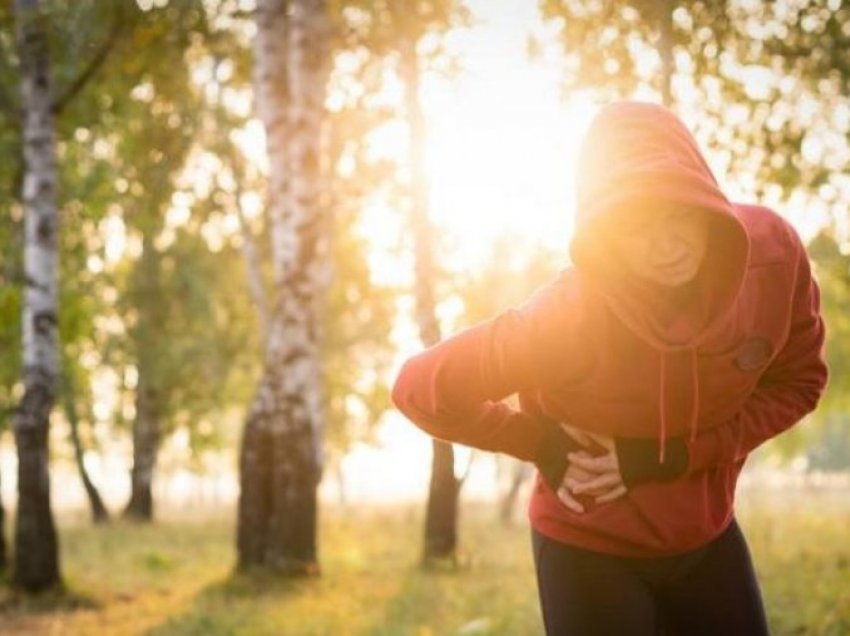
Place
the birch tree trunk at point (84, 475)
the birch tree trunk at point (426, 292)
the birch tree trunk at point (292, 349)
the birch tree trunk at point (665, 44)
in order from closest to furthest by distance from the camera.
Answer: the birch tree trunk at point (665, 44)
the birch tree trunk at point (292, 349)
the birch tree trunk at point (426, 292)
the birch tree trunk at point (84, 475)

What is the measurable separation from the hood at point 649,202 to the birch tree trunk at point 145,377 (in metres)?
27.7

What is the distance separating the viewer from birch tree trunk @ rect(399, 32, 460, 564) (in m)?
14.7

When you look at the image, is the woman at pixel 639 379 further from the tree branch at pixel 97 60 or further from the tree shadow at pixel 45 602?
the tree branch at pixel 97 60

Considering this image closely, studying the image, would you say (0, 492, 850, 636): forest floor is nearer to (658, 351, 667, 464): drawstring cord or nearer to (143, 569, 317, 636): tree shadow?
(143, 569, 317, 636): tree shadow

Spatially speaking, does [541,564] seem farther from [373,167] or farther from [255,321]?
[255,321]

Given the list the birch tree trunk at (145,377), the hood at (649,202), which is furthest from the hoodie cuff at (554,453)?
the birch tree trunk at (145,377)

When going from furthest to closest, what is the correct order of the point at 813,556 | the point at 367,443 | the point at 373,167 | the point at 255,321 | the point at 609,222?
the point at 367,443
the point at 255,321
the point at 373,167
the point at 813,556
the point at 609,222

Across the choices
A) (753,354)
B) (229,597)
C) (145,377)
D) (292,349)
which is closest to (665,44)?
(753,354)

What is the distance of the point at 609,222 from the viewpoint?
126 inches

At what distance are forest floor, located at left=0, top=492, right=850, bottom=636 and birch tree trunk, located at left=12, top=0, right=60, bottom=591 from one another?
561mm

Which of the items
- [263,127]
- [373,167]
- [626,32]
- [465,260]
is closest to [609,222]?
[626,32]

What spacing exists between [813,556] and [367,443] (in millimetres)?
29303

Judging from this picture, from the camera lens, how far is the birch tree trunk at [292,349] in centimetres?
1306

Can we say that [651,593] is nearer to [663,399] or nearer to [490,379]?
[663,399]
